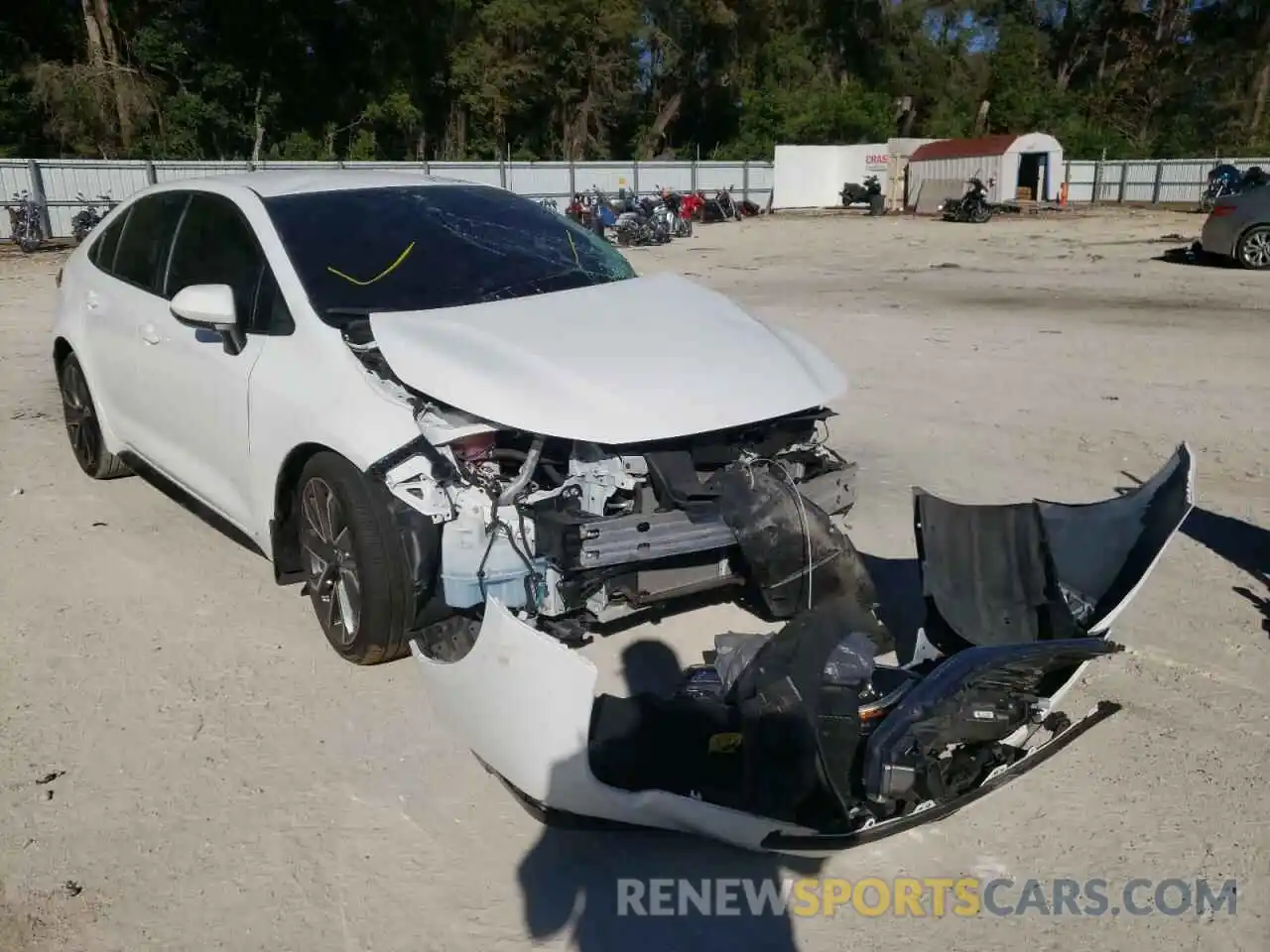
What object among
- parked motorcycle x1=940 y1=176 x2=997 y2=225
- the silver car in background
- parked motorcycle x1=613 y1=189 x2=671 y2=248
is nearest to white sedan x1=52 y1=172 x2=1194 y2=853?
the silver car in background

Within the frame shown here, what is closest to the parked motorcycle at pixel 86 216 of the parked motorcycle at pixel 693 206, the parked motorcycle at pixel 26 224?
the parked motorcycle at pixel 26 224

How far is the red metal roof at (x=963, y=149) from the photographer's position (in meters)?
34.1

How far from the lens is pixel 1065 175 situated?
3644 cm

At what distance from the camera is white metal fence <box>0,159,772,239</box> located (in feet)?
78.1

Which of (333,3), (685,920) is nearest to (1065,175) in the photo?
(333,3)

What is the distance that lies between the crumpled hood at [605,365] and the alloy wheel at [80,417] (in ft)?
9.16

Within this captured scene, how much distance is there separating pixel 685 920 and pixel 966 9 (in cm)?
6555

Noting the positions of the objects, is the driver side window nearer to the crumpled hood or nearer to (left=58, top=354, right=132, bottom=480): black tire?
the crumpled hood

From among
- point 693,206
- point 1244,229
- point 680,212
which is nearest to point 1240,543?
point 1244,229

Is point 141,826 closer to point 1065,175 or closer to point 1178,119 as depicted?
point 1065,175

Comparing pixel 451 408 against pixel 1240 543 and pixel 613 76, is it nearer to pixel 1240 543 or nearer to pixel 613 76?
pixel 1240 543

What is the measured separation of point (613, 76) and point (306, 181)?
45.8 metres

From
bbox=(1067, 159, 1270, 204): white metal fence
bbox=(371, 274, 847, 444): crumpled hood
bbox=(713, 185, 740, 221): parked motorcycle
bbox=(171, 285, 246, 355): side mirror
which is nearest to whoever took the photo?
bbox=(371, 274, 847, 444): crumpled hood

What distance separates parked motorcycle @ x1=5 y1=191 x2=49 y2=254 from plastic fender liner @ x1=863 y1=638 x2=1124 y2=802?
23471 mm
